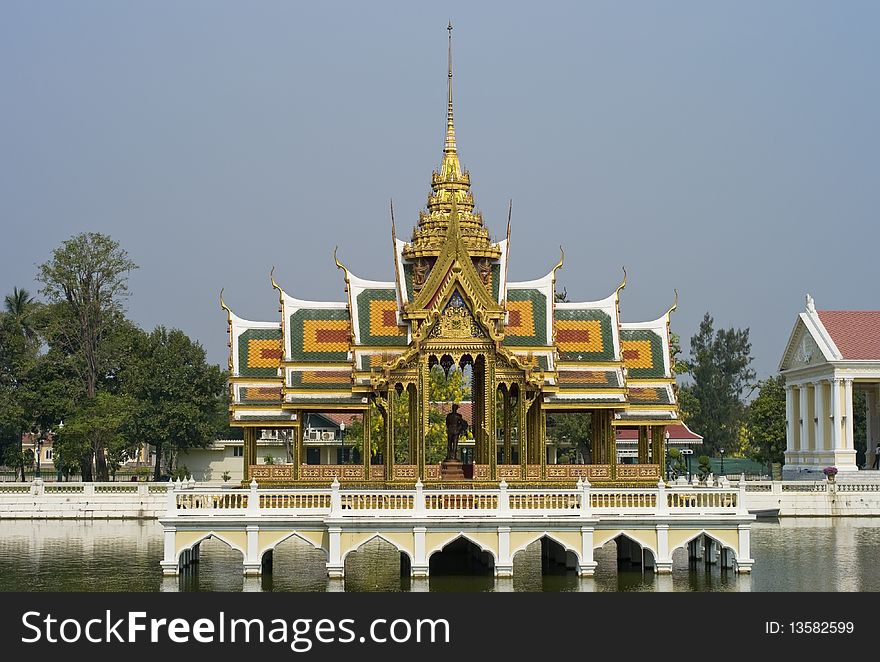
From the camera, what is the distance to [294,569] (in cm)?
3303

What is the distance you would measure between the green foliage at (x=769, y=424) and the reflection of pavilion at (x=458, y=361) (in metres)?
44.8

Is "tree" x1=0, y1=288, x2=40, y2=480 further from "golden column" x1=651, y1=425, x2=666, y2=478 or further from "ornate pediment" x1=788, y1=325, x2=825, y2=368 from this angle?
"ornate pediment" x1=788, y1=325, x2=825, y2=368

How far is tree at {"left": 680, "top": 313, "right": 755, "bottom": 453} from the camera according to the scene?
99.8 meters

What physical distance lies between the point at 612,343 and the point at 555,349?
82.4 inches

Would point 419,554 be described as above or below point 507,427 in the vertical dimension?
below

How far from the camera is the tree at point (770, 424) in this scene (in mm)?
78938

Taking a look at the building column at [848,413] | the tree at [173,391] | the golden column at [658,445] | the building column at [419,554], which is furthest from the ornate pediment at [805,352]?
the building column at [419,554]

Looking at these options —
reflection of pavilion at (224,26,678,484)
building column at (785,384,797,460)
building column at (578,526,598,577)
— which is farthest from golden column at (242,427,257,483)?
building column at (785,384,797,460)

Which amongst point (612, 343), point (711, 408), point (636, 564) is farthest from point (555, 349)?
point (711, 408)

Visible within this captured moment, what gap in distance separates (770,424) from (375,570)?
51.7m

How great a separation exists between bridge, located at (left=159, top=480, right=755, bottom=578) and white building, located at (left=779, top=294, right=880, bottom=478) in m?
38.0

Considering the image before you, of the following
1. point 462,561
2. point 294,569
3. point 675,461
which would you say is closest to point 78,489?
point 294,569

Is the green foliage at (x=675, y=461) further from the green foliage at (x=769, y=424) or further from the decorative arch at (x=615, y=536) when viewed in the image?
the decorative arch at (x=615, y=536)

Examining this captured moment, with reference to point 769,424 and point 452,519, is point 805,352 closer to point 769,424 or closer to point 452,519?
point 769,424
